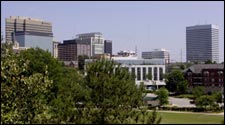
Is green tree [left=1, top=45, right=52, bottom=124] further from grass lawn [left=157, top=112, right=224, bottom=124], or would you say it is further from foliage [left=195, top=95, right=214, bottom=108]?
foliage [left=195, top=95, right=214, bottom=108]

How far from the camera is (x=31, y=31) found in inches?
7126

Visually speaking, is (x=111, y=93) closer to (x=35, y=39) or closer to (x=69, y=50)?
(x=35, y=39)

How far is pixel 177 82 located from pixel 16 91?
70.4m

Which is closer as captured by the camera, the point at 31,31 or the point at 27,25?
the point at 31,31

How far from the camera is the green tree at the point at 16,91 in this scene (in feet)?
22.9

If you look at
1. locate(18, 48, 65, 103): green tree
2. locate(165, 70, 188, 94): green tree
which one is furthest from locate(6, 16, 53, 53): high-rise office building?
locate(18, 48, 65, 103): green tree

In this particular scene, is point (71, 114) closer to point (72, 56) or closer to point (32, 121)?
point (32, 121)

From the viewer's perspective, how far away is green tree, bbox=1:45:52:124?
22.9ft

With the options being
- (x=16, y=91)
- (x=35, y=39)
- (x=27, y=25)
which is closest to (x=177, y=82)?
(x=16, y=91)

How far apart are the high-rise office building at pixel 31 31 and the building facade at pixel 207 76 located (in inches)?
3334

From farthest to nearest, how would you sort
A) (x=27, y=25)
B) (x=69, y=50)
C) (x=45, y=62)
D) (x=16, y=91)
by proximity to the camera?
(x=27, y=25) < (x=69, y=50) < (x=45, y=62) < (x=16, y=91)

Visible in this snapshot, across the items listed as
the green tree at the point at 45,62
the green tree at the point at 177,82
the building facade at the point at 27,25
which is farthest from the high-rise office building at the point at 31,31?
the green tree at the point at 45,62

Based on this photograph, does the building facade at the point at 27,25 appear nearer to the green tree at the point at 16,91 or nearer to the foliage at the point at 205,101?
the foliage at the point at 205,101

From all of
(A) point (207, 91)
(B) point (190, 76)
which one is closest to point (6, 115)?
(A) point (207, 91)
